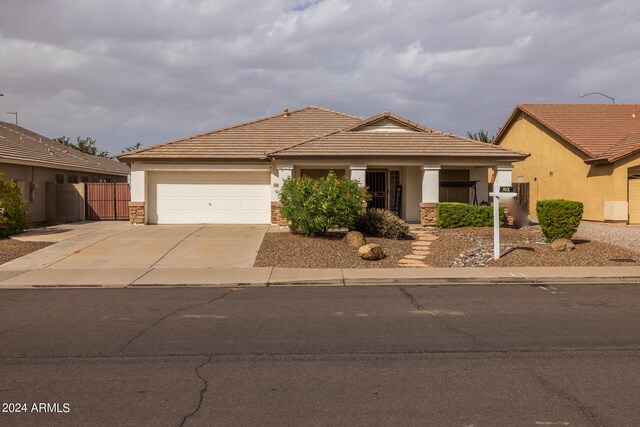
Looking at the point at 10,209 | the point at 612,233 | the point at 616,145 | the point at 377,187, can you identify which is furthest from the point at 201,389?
the point at 616,145

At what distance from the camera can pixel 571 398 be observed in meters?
5.22

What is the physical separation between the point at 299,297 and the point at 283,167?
12.2m

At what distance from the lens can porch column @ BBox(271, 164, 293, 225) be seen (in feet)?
72.8

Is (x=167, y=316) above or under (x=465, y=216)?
under

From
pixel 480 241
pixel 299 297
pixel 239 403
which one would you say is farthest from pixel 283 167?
pixel 239 403

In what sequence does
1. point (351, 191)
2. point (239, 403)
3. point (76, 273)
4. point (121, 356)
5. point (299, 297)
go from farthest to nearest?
point (351, 191), point (76, 273), point (299, 297), point (121, 356), point (239, 403)

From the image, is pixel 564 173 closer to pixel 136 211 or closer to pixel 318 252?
pixel 318 252

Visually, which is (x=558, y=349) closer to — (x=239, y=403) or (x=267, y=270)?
(x=239, y=403)

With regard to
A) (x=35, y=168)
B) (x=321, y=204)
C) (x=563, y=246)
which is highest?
(x=35, y=168)

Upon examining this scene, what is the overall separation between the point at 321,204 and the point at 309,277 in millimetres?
4380

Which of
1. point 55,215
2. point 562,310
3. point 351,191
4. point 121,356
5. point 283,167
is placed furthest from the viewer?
point 55,215

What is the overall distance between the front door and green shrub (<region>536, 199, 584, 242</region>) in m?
8.94

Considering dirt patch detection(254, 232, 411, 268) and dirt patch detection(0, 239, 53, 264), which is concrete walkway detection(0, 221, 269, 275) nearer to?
dirt patch detection(0, 239, 53, 264)

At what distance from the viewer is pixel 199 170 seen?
23.3 meters
